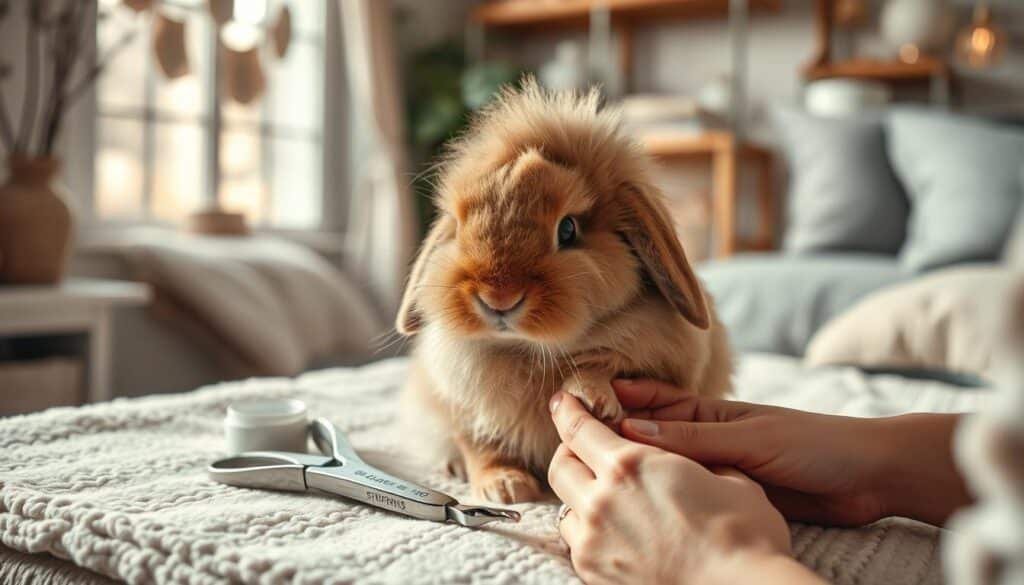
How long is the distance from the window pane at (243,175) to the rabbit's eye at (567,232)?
275cm

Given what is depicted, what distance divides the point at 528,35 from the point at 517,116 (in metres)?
3.79

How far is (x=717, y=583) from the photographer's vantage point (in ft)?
1.73

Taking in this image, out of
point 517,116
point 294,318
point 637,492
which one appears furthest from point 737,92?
point 637,492

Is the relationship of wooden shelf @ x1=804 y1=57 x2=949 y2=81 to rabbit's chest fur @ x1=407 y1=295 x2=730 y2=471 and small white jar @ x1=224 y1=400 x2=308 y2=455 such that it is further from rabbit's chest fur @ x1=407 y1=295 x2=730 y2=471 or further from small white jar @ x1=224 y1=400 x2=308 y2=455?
small white jar @ x1=224 y1=400 x2=308 y2=455

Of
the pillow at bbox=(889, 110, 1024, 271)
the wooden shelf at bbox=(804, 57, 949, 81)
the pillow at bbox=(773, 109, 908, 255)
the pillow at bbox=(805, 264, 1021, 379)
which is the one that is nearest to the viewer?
the pillow at bbox=(805, 264, 1021, 379)

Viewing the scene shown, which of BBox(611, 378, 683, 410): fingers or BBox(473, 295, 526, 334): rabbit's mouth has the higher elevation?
BBox(473, 295, 526, 334): rabbit's mouth

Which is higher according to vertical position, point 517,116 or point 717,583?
point 517,116

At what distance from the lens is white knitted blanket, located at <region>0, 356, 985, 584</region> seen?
22.7 inches

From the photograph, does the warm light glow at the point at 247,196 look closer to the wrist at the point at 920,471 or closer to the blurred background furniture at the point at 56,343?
the blurred background furniture at the point at 56,343

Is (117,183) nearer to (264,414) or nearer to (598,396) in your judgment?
(264,414)

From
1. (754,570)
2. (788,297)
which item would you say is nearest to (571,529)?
(754,570)

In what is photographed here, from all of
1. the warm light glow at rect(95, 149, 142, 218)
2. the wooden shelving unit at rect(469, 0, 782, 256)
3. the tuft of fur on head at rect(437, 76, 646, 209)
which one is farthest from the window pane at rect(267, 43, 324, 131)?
the tuft of fur on head at rect(437, 76, 646, 209)

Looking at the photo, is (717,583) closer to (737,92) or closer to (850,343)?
(850,343)

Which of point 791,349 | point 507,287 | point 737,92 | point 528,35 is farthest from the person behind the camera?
point 528,35
